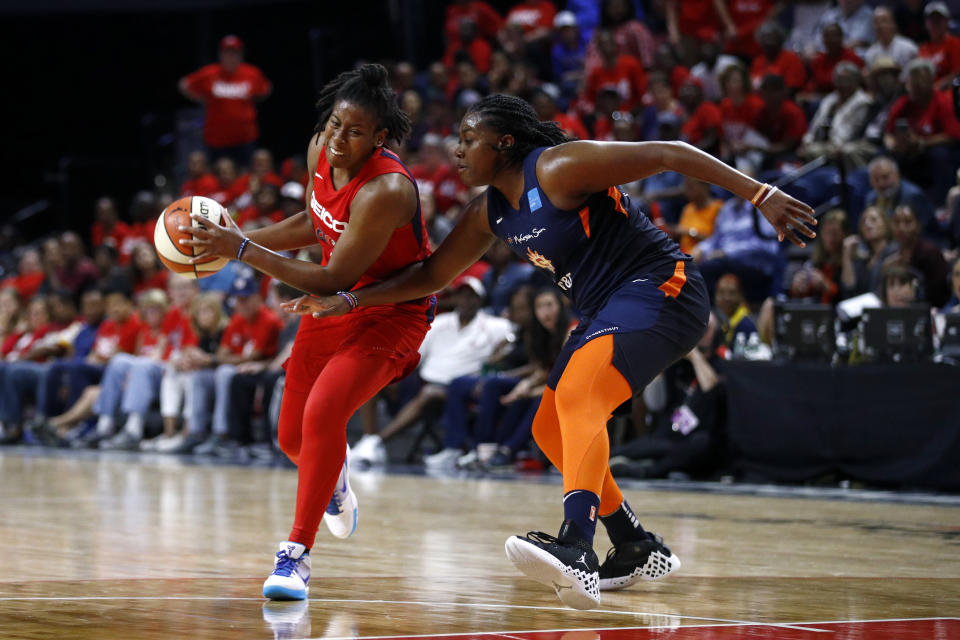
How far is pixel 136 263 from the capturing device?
49.6 feet

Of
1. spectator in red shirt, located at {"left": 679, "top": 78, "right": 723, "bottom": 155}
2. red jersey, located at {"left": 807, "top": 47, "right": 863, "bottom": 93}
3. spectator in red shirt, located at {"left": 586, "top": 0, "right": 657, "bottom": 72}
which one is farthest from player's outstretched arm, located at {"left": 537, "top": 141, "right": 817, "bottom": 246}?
spectator in red shirt, located at {"left": 586, "top": 0, "right": 657, "bottom": 72}

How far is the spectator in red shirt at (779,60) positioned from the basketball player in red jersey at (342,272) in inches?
341

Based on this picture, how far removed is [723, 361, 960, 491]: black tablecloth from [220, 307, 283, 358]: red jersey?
4.88m

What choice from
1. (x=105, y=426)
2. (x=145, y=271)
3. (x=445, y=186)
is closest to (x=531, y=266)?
(x=445, y=186)

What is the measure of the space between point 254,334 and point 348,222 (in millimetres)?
8015

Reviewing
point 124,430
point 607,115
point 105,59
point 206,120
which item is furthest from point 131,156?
point 607,115

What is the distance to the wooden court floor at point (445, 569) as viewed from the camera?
3.63 m

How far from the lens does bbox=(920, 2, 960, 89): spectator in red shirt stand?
1118cm

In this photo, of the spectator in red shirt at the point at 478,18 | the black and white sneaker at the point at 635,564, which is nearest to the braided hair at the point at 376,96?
the black and white sneaker at the point at 635,564

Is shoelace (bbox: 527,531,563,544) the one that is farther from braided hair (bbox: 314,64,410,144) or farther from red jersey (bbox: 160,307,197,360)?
red jersey (bbox: 160,307,197,360)

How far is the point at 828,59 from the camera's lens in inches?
479

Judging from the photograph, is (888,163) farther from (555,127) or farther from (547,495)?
(555,127)

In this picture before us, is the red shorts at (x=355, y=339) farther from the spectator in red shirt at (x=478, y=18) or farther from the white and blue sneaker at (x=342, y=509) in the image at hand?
the spectator in red shirt at (x=478, y=18)

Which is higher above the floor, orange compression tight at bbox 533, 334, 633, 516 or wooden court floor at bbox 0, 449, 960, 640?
orange compression tight at bbox 533, 334, 633, 516
